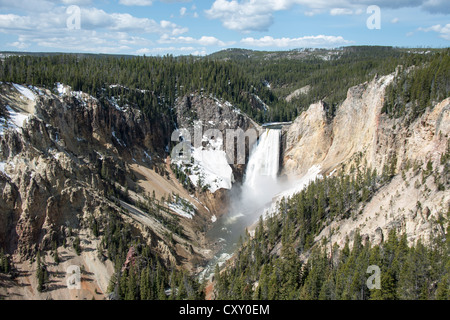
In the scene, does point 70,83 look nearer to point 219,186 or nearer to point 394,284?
point 219,186

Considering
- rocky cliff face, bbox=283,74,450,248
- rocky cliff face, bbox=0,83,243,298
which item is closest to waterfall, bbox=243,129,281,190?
rocky cliff face, bbox=283,74,450,248

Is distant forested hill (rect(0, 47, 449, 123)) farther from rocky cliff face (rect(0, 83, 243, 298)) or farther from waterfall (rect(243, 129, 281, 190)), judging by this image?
waterfall (rect(243, 129, 281, 190))

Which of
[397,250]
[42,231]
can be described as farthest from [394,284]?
[42,231]

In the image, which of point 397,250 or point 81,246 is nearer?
point 397,250

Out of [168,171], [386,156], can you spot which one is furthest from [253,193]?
[386,156]

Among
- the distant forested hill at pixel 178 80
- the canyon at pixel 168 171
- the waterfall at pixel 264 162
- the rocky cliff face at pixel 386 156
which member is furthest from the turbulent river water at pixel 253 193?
the distant forested hill at pixel 178 80

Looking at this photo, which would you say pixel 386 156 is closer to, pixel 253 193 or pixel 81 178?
pixel 253 193
